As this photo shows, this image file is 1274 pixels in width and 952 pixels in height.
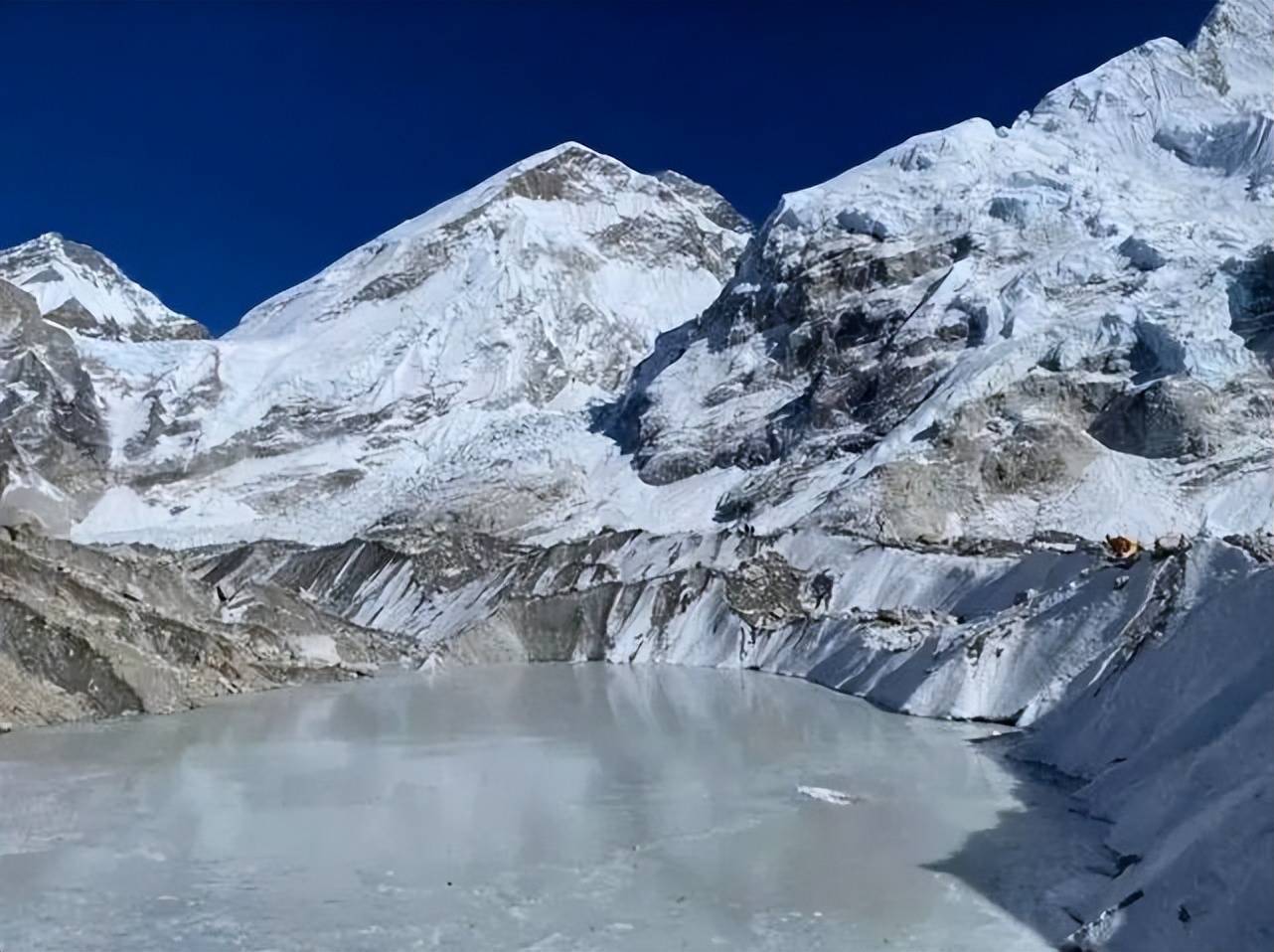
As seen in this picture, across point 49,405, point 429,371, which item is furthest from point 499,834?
point 429,371

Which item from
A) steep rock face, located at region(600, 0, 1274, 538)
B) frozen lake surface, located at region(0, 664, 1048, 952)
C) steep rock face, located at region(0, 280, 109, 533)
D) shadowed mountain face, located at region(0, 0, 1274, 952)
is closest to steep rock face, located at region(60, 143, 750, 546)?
shadowed mountain face, located at region(0, 0, 1274, 952)

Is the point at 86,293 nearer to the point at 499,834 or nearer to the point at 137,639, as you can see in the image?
the point at 137,639

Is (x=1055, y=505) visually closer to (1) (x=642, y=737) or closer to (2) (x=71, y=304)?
(1) (x=642, y=737)

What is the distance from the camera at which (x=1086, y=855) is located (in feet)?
42.5

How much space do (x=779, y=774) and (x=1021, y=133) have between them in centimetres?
9563

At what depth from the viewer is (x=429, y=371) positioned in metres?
126

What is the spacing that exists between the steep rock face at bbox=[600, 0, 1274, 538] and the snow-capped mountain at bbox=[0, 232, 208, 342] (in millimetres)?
67110

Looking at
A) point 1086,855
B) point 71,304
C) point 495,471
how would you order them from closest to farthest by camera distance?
point 1086,855 < point 495,471 < point 71,304

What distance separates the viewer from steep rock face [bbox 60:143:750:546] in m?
97.2

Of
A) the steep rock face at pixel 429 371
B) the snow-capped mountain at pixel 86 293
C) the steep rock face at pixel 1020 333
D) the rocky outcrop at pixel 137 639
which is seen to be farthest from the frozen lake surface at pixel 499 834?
the snow-capped mountain at pixel 86 293

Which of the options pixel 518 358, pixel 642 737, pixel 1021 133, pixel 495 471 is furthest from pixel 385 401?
pixel 642 737

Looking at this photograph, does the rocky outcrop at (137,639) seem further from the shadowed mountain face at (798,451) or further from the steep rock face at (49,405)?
the steep rock face at (49,405)

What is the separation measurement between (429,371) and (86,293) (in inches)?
1930

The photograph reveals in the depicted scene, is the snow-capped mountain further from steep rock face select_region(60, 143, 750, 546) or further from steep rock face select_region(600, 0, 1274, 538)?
steep rock face select_region(600, 0, 1274, 538)
